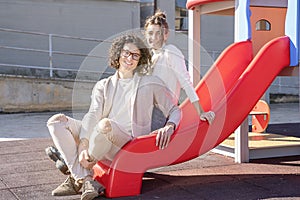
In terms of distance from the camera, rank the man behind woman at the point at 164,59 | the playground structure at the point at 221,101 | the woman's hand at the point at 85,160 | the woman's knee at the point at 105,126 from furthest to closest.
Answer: the man behind woman at the point at 164,59
the playground structure at the point at 221,101
the woman's hand at the point at 85,160
the woman's knee at the point at 105,126

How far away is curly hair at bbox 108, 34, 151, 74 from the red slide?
567mm

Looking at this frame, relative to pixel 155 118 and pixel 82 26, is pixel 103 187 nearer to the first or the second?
pixel 155 118

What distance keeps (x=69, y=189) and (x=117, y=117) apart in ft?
2.20

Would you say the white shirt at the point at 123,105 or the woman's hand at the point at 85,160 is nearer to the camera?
the woman's hand at the point at 85,160

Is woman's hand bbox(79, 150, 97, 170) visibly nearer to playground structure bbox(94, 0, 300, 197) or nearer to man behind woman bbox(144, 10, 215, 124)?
playground structure bbox(94, 0, 300, 197)

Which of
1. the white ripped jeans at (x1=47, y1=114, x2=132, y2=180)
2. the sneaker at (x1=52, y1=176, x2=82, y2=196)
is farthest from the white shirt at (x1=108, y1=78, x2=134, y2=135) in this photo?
the sneaker at (x1=52, y1=176, x2=82, y2=196)

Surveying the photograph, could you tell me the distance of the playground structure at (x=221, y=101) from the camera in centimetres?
340

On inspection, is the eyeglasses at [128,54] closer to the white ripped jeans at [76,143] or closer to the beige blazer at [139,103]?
the beige blazer at [139,103]

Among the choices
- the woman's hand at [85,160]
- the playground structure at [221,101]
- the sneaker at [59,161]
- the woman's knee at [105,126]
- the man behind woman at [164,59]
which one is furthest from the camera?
the man behind woman at [164,59]

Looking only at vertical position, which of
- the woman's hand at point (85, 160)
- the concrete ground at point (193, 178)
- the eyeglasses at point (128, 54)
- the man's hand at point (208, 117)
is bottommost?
the concrete ground at point (193, 178)

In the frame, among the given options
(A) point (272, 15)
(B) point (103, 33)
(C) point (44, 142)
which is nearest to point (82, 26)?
(B) point (103, 33)

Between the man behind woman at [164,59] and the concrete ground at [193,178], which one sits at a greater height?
the man behind woman at [164,59]

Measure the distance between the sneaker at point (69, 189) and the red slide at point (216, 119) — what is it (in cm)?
18

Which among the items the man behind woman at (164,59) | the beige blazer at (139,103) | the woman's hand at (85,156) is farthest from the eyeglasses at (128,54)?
the woman's hand at (85,156)
